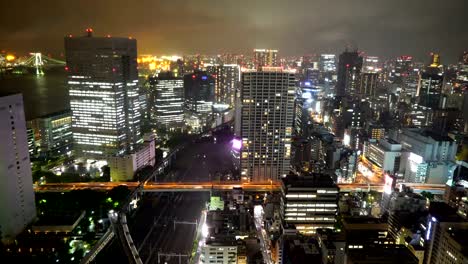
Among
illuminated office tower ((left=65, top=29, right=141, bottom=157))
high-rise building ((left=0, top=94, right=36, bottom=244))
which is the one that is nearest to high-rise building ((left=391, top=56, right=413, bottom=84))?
illuminated office tower ((left=65, top=29, right=141, bottom=157))

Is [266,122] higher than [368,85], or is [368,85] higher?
[368,85]

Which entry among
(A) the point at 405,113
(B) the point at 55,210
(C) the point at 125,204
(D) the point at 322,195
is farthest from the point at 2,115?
(A) the point at 405,113

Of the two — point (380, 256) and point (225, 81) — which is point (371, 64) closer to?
point (225, 81)

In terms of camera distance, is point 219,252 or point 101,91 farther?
point 101,91

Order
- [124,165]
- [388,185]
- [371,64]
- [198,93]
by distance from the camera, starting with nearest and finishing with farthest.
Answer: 1. [388,185]
2. [124,165]
3. [198,93]
4. [371,64]

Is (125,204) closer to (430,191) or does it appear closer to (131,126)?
(131,126)

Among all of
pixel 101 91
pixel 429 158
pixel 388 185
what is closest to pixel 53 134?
pixel 101 91
